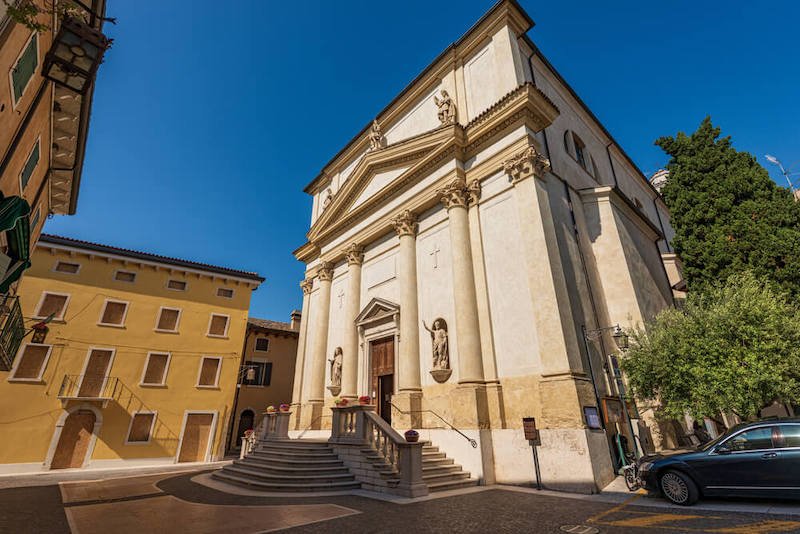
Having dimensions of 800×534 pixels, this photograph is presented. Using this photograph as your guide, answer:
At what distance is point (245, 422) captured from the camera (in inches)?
997

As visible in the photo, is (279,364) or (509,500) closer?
(509,500)

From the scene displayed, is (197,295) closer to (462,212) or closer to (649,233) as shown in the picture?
(462,212)

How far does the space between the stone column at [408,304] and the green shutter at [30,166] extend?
1127 cm

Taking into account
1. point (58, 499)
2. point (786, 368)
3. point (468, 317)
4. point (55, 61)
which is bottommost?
point (58, 499)

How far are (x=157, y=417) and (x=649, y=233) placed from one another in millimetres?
28606

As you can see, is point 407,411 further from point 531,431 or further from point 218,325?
point 218,325

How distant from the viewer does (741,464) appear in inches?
246

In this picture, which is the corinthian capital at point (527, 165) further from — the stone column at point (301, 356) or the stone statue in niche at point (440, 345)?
the stone column at point (301, 356)

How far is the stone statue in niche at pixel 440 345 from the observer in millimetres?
12383

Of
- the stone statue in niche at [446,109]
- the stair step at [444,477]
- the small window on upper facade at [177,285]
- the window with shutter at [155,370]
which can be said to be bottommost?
the stair step at [444,477]

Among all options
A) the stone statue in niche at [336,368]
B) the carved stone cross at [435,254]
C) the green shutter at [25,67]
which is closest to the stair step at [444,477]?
the carved stone cross at [435,254]

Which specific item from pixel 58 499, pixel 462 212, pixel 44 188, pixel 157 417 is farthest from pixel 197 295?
pixel 462 212

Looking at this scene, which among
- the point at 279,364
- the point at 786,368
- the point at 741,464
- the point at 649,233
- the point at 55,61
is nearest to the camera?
the point at 55,61

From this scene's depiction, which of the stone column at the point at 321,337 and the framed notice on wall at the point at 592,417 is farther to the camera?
the stone column at the point at 321,337
